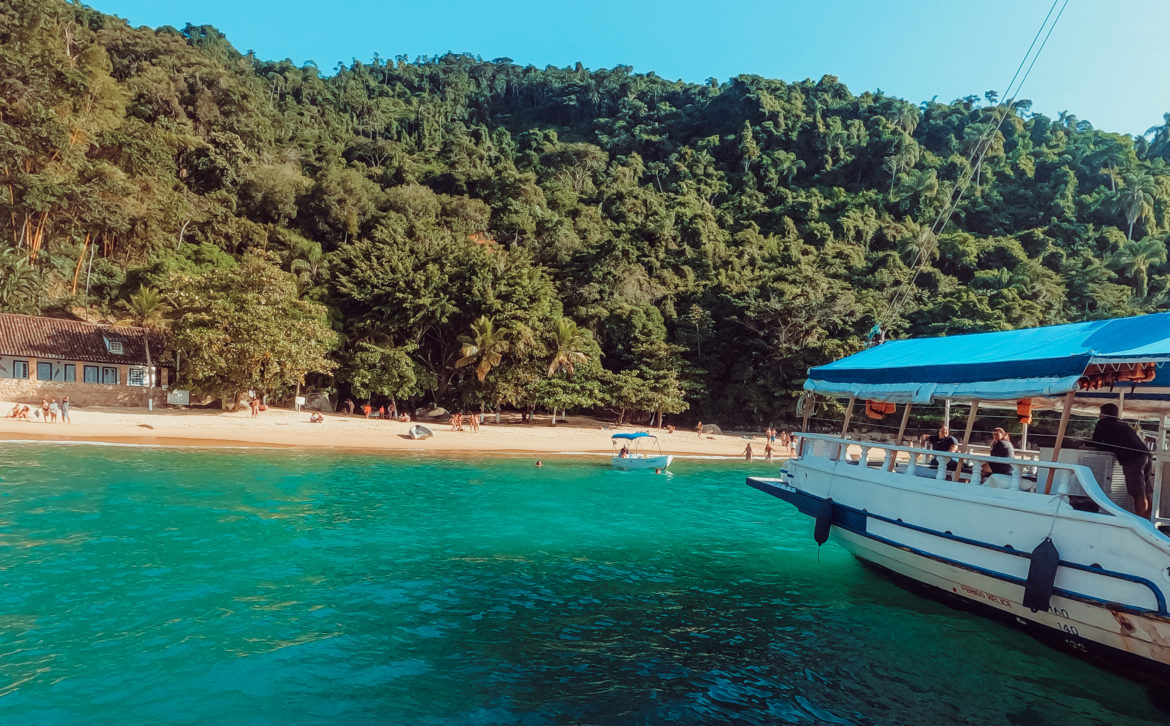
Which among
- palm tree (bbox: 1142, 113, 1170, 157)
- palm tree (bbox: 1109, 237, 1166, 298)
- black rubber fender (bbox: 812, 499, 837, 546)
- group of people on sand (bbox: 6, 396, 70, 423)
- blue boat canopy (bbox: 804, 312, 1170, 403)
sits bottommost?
group of people on sand (bbox: 6, 396, 70, 423)

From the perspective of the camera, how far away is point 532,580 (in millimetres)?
11289

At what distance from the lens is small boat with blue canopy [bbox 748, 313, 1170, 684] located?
271 inches

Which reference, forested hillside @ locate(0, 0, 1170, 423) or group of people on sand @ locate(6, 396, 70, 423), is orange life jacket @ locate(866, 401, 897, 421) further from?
group of people on sand @ locate(6, 396, 70, 423)

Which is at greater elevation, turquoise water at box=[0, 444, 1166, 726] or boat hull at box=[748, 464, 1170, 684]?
boat hull at box=[748, 464, 1170, 684]

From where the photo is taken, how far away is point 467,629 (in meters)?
8.85

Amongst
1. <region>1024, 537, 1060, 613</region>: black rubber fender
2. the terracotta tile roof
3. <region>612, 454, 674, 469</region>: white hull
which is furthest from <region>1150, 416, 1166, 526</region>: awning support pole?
the terracotta tile roof

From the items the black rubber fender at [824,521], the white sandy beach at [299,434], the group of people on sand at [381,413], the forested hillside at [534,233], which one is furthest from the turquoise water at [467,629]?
the group of people on sand at [381,413]

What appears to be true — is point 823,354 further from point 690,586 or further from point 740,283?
point 690,586

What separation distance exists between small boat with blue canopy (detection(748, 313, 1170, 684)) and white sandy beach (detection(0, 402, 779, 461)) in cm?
2349

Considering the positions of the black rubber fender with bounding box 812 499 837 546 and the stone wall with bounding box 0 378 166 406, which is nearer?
the black rubber fender with bounding box 812 499 837 546

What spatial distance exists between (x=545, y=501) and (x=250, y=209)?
1851 inches

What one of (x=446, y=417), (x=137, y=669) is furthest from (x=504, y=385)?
(x=137, y=669)

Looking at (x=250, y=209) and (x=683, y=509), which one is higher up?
(x=250, y=209)

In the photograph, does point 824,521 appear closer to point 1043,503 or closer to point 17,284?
point 1043,503
